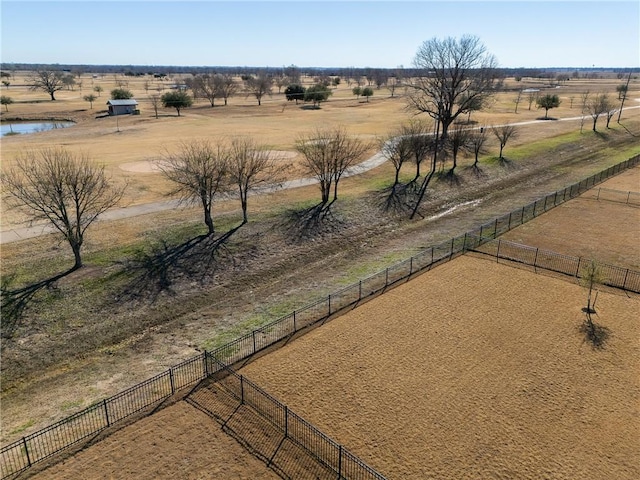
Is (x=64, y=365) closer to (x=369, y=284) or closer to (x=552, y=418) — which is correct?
(x=369, y=284)

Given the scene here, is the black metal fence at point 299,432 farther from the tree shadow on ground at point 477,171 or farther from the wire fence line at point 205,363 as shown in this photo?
the tree shadow on ground at point 477,171

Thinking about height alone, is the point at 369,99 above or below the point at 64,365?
above

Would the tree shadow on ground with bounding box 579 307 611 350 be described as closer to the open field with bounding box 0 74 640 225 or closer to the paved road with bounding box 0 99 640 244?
the paved road with bounding box 0 99 640 244

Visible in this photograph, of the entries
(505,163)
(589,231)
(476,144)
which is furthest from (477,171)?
(589,231)

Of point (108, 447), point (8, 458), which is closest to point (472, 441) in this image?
point (108, 447)

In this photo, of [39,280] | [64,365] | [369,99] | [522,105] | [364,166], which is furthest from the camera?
[369,99]

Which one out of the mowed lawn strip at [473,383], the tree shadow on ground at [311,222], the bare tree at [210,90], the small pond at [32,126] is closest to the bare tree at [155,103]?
the bare tree at [210,90]

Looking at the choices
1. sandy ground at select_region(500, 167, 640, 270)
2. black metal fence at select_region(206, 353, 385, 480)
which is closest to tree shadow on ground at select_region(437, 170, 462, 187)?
sandy ground at select_region(500, 167, 640, 270)
